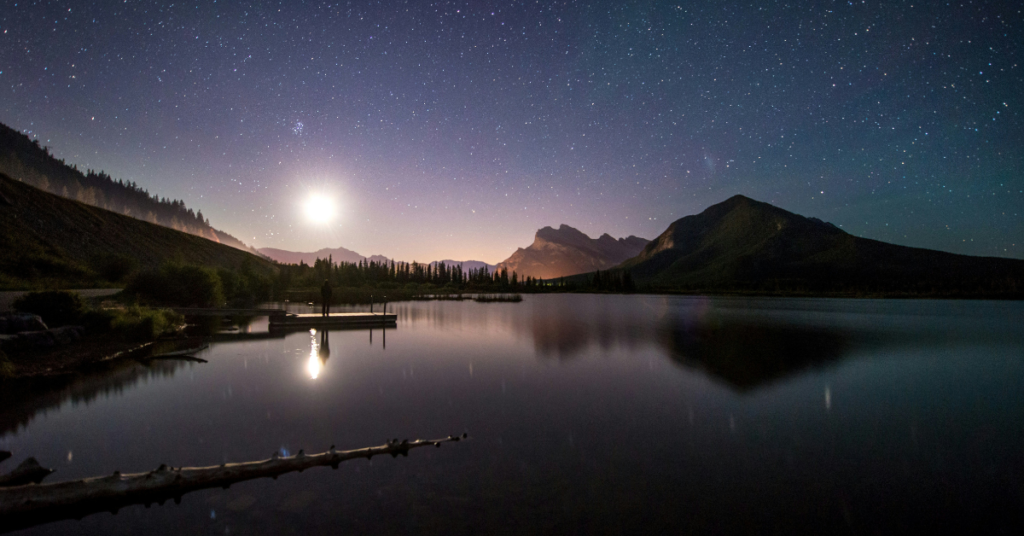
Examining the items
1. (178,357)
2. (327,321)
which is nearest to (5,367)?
(178,357)

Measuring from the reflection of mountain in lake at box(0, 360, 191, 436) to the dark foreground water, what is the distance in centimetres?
9

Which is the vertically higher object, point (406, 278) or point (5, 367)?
point (406, 278)

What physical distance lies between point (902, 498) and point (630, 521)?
185 inches

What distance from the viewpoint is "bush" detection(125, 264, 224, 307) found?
36156 millimetres

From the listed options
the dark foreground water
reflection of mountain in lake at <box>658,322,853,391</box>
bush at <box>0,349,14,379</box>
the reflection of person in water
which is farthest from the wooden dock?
reflection of mountain in lake at <box>658,322,853,391</box>

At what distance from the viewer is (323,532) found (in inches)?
211

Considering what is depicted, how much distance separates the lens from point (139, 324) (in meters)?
19.3

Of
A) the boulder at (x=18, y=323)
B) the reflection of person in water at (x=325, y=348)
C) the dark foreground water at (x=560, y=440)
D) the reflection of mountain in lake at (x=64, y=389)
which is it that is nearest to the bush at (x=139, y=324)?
the boulder at (x=18, y=323)

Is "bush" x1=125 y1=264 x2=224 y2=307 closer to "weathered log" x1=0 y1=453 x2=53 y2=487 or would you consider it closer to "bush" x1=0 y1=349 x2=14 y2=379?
"bush" x1=0 y1=349 x2=14 y2=379

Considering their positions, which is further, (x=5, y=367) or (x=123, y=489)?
(x=5, y=367)

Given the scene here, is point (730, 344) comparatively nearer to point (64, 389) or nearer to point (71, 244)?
point (64, 389)

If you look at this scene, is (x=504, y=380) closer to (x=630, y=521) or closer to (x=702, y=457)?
(x=702, y=457)

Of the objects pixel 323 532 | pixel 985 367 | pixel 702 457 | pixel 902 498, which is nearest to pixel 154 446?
pixel 323 532

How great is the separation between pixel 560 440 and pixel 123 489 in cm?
724
